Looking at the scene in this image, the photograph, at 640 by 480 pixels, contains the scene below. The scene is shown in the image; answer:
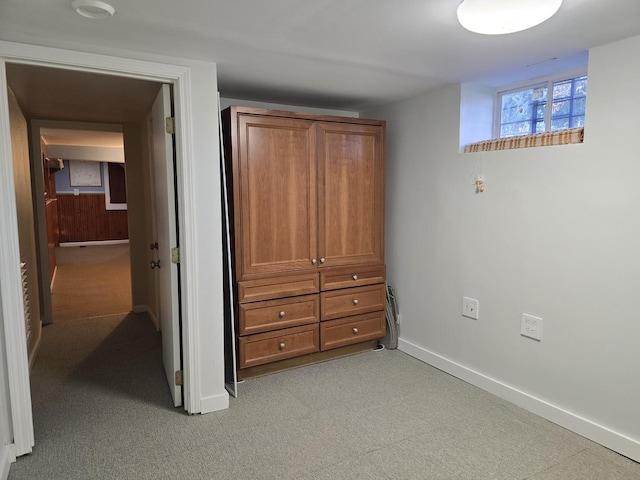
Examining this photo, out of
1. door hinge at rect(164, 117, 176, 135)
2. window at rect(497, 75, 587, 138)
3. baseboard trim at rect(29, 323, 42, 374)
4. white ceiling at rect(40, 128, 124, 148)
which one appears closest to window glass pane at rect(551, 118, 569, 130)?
window at rect(497, 75, 587, 138)

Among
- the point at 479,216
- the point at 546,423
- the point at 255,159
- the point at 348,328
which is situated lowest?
the point at 546,423

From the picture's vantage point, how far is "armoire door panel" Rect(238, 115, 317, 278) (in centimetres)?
287

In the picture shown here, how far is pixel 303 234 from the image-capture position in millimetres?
3104

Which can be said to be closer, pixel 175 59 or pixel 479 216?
pixel 175 59

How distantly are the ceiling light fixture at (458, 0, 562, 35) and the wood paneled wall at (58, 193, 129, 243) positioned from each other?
10241 millimetres

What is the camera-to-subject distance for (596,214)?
7.30 feet

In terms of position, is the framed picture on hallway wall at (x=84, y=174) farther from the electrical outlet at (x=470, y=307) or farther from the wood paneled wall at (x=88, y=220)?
the electrical outlet at (x=470, y=307)

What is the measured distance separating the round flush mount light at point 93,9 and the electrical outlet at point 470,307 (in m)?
2.62

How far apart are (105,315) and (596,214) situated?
4601 millimetres

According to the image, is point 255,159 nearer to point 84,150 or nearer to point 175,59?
point 175,59

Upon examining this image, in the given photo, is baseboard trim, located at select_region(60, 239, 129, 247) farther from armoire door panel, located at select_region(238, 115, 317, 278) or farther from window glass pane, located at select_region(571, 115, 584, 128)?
window glass pane, located at select_region(571, 115, 584, 128)

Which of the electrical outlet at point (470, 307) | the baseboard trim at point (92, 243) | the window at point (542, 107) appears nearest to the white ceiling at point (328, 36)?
the window at point (542, 107)

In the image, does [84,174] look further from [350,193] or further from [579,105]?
[579,105]

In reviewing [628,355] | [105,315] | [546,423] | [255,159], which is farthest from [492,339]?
[105,315]
